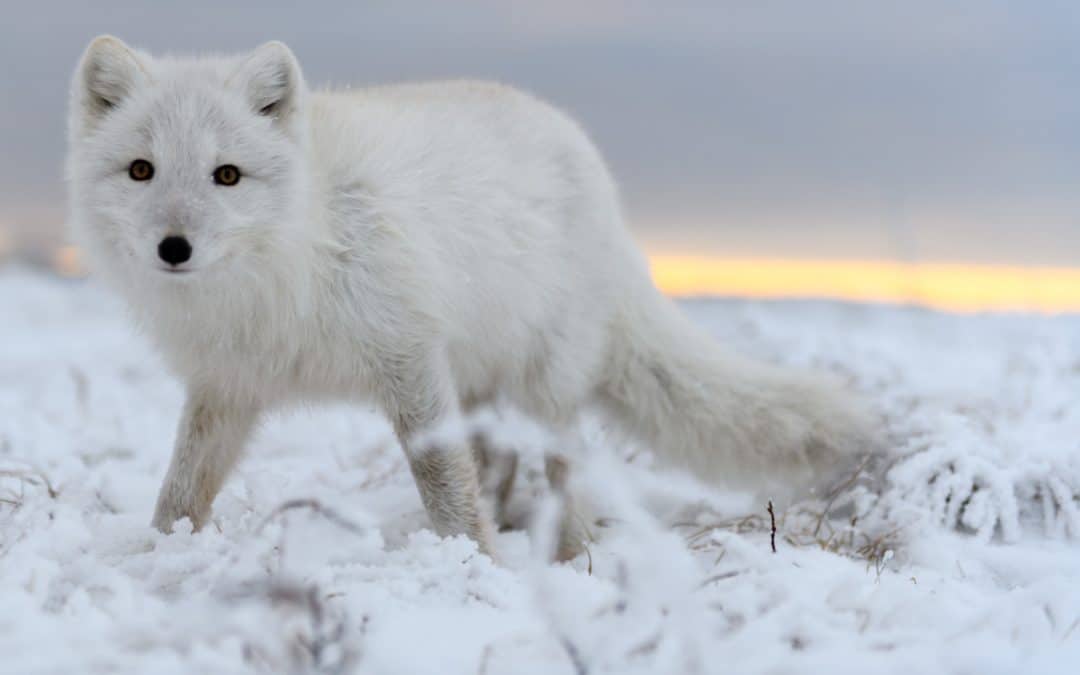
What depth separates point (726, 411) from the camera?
4211 millimetres

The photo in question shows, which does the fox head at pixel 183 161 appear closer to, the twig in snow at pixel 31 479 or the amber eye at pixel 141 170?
the amber eye at pixel 141 170

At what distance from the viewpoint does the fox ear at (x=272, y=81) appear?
128 inches

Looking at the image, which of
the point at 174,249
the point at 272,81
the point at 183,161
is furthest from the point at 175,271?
the point at 272,81

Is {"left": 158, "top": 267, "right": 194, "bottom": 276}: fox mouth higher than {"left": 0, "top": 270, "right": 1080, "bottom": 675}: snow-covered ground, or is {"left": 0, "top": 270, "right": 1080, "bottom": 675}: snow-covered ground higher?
{"left": 158, "top": 267, "right": 194, "bottom": 276}: fox mouth

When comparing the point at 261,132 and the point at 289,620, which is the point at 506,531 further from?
the point at 289,620

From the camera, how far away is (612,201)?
14.7 ft

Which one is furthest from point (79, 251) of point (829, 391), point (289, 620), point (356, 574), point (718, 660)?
point (829, 391)

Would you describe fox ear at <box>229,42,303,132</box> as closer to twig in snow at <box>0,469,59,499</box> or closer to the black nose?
the black nose

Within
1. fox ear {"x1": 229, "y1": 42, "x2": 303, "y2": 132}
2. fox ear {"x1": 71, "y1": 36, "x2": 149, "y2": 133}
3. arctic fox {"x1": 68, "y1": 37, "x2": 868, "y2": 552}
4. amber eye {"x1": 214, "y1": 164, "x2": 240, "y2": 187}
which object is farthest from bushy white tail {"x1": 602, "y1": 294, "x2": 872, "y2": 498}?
fox ear {"x1": 71, "y1": 36, "x2": 149, "y2": 133}

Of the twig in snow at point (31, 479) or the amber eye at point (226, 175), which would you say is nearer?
the amber eye at point (226, 175)

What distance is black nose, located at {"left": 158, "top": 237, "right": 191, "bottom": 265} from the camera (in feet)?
9.39

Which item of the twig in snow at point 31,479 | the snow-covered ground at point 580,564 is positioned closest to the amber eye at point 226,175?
the snow-covered ground at point 580,564

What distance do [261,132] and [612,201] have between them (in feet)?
5.60

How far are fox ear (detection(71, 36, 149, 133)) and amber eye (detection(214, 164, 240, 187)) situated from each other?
405mm
